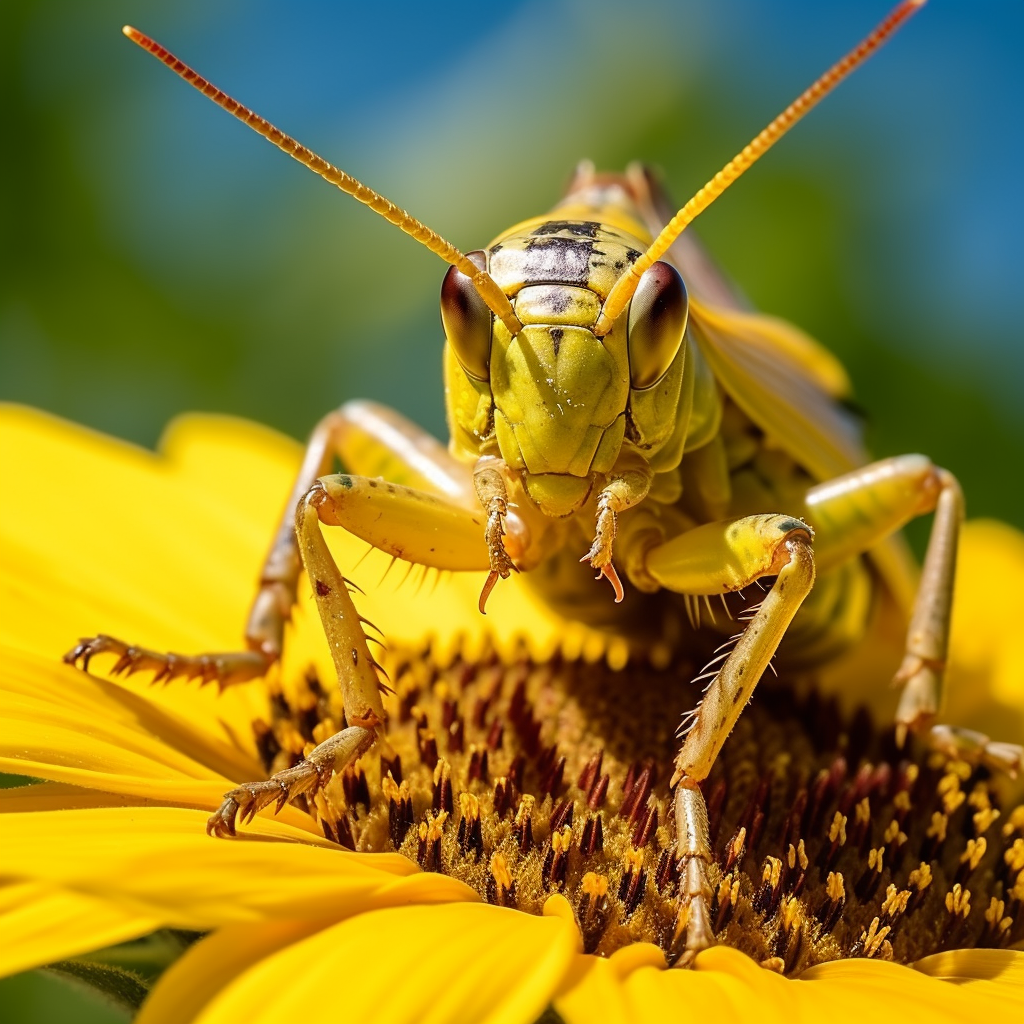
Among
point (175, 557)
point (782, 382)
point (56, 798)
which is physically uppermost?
point (782, 382)

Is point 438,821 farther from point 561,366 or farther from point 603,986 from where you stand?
point 561,366

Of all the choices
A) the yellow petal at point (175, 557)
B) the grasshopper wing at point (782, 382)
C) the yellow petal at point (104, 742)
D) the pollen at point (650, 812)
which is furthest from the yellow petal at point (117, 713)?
the grasshopper wing at point (782, 382)

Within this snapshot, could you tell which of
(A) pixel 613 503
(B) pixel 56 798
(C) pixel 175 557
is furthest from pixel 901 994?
(C) pixel 175 557

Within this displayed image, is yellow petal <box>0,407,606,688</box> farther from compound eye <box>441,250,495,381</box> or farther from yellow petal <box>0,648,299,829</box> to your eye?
compound eye <box>441,250,495,381</box>

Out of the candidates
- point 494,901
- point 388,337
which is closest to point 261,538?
point 388,337

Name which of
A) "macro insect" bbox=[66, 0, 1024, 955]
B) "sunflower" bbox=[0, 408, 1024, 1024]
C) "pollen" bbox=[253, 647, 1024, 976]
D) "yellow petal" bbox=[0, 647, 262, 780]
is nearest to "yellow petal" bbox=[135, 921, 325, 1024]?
"sunflower" bbox=[0, 408, 1024, 1024]

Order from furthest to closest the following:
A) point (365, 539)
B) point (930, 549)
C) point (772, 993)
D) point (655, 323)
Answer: point (930, 549) < point (365, 539) < point (655, 323) < point (772, 993)
